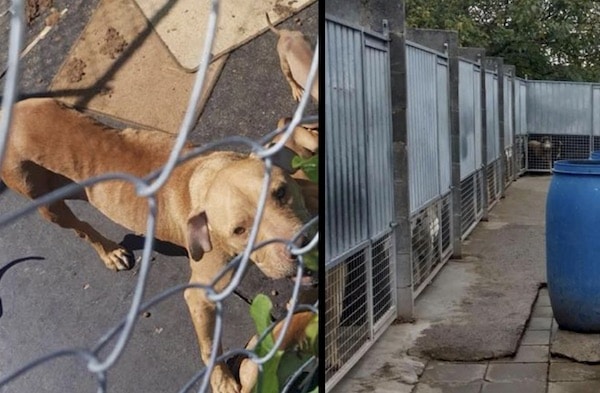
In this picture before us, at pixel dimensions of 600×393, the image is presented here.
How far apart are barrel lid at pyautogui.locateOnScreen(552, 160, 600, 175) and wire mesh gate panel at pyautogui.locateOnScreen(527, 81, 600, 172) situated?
12849mm

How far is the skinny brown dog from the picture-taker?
5.23 feet

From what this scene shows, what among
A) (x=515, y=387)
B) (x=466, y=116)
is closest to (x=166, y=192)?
(x=515, y=387)

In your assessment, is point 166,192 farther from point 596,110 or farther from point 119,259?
point 596,110

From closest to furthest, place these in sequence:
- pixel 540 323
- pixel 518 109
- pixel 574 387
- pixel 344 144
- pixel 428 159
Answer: pixel 344 144, pixel 574 387, pixel 540 323, pixel 428 159, pixel 518 109

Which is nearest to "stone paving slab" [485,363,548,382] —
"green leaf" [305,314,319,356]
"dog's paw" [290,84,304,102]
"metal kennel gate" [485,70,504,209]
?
"green leaf" [305,314,319,356]

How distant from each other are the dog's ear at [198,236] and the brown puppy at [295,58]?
318 millimetres

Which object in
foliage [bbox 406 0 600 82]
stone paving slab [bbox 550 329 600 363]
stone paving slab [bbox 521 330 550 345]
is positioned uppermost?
foliage [bbox 406 0 600 82]

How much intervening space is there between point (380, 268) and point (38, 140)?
4.57 m

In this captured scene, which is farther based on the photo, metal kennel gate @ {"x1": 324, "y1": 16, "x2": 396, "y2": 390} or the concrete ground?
the concrete ground

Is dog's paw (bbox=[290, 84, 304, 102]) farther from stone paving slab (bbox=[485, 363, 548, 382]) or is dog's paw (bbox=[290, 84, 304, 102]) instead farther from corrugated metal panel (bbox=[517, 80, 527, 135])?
corrugated metal panel (bbox=[517, 80, 527, 135])

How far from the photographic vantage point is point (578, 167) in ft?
19.8

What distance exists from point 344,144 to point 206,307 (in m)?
3.14

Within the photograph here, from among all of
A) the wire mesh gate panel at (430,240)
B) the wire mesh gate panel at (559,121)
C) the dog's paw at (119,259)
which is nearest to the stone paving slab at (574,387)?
the wire mesh gate panel at (430,240)

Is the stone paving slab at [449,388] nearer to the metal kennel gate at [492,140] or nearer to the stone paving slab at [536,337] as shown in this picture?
the stone paving slab at [536,337]
